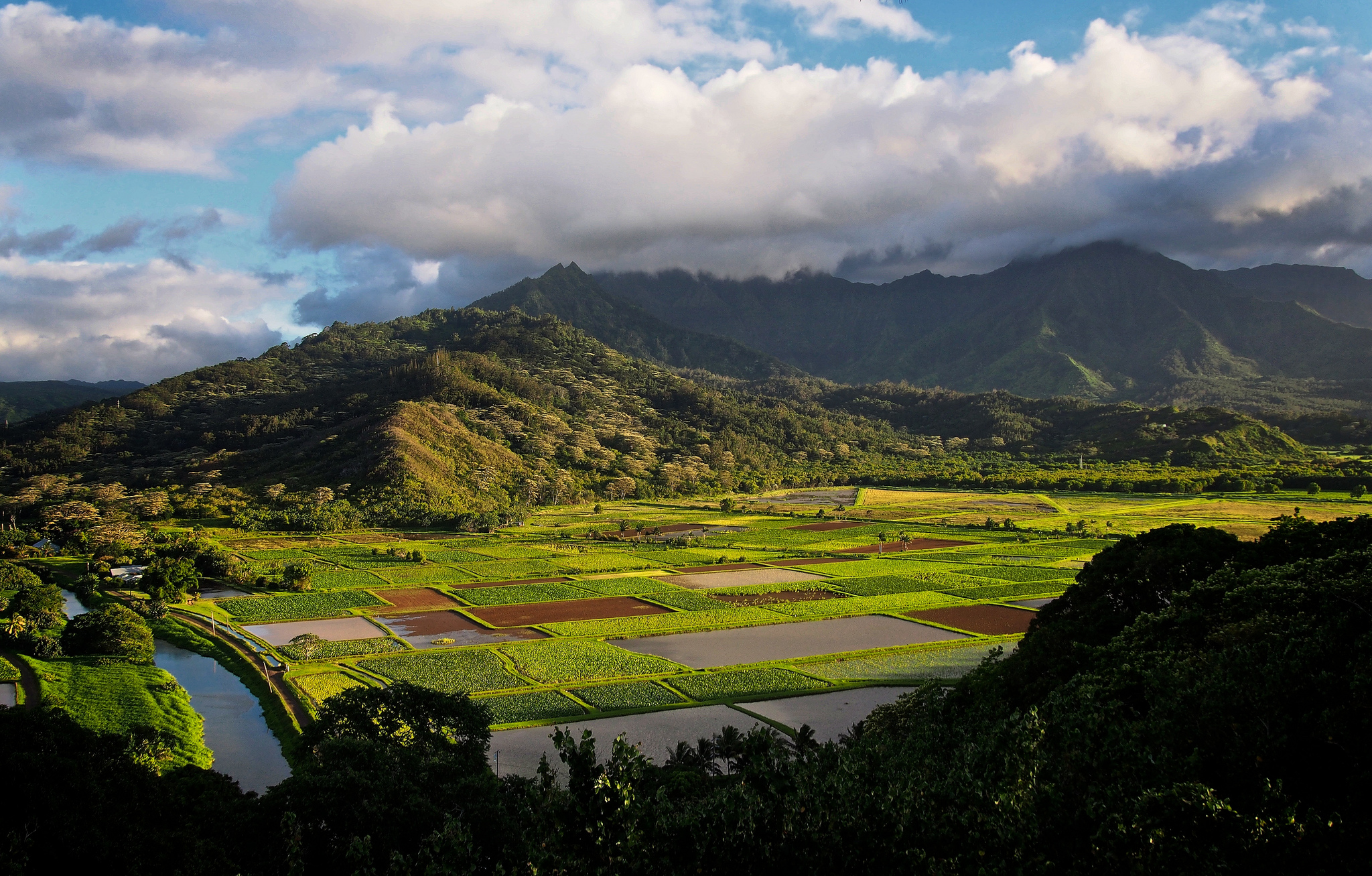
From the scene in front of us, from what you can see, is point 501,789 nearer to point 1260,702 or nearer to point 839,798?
point 839,798

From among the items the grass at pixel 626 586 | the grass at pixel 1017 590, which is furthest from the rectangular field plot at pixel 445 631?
the grass at pixel 1017 590

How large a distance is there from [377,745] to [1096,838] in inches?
911

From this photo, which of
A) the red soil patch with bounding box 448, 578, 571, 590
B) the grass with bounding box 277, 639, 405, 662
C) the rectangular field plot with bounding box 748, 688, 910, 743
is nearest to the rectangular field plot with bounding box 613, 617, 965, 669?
the rectangular field plot with bounding box 748, 688, 910, 743

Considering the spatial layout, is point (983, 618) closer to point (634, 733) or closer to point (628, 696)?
point (628, 696)

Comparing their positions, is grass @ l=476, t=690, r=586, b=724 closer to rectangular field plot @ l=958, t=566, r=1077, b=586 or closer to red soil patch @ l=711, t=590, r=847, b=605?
red soil patch @ l=711, t=590, r=847, b=605

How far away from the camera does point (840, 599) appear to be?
76.9m

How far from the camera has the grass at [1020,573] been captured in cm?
8469

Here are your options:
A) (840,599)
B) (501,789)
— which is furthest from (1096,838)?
(840,599)

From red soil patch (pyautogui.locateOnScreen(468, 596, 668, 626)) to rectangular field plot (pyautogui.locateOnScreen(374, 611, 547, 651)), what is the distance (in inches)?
75.2

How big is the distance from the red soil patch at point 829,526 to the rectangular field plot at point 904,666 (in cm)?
6522

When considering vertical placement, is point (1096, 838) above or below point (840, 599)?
above

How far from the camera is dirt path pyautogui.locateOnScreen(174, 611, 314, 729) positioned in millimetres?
46062

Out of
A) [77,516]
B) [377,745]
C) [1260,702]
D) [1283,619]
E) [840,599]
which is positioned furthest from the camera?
[77,516]

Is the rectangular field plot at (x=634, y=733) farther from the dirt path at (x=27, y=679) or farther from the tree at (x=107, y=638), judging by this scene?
the tree at (x=107, y=638)
